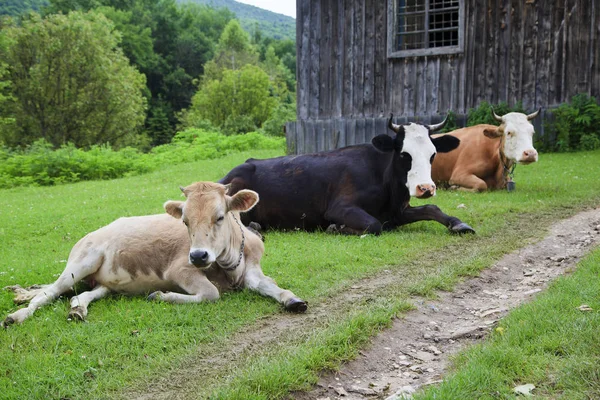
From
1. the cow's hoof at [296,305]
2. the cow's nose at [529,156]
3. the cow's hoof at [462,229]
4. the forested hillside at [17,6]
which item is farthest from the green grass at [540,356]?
the forested hillside at [17,6]

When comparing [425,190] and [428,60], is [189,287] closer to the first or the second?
[425,190]

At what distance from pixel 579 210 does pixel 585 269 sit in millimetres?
4473

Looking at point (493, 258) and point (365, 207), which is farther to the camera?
point (365, 207)

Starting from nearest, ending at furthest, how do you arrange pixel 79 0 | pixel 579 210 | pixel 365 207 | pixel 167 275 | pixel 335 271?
1. pixel 167 275
2. pixel 335 271
3. pixel 365 207
4. pixel 579 210
5. pixel 79 0

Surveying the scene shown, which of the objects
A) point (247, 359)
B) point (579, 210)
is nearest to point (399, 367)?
point (247, 359)

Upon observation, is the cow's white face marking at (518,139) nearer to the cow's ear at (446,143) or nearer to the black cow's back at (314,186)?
the cow's ear at (446,143)

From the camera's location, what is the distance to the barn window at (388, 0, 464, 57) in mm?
18766

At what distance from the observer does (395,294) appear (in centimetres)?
641

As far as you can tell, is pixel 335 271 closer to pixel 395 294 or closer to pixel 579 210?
pixel 395 294

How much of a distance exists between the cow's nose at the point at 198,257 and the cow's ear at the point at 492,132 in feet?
30.8

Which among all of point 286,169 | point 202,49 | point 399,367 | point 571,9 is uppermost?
point 202,49

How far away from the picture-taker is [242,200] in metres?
6.43

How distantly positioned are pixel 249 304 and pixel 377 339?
59.5 inches

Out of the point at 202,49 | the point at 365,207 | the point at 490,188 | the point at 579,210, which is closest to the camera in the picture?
the point at 365,207
